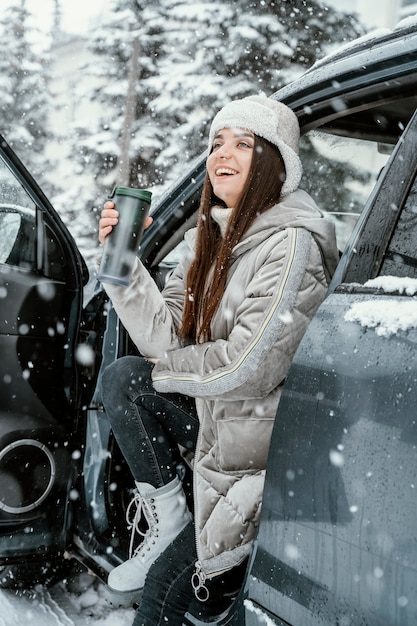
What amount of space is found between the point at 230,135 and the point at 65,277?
792 mm

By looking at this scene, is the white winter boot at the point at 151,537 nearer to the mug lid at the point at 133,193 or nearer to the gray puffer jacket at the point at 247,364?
the gray puffer jacket at the point at 247,364

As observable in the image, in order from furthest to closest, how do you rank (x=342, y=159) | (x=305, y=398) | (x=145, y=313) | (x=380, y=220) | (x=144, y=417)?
(x=342, y=159)
(x=144, y=417)
(x=145, y=313)
(x=380, y=220)
(x=305, y=398)

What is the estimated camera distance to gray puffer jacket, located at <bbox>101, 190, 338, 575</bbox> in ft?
5.19

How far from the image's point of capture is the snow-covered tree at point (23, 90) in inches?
→ 685

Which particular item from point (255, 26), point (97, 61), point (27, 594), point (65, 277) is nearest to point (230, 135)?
point (65, 277)

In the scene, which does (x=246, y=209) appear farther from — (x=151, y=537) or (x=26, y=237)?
(x=151, y=537)

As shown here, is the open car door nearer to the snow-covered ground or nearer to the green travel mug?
the snow-covered ground

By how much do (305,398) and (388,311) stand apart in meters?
0.24

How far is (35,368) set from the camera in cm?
231

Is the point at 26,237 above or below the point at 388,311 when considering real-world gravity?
below

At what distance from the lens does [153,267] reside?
2521 millimetres

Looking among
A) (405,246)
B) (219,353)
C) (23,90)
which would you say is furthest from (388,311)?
(23,90)

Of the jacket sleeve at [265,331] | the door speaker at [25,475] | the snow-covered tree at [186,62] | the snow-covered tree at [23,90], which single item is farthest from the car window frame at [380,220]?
the snow-covered tree at [23,90]

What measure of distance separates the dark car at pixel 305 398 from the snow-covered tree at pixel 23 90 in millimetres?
15633
